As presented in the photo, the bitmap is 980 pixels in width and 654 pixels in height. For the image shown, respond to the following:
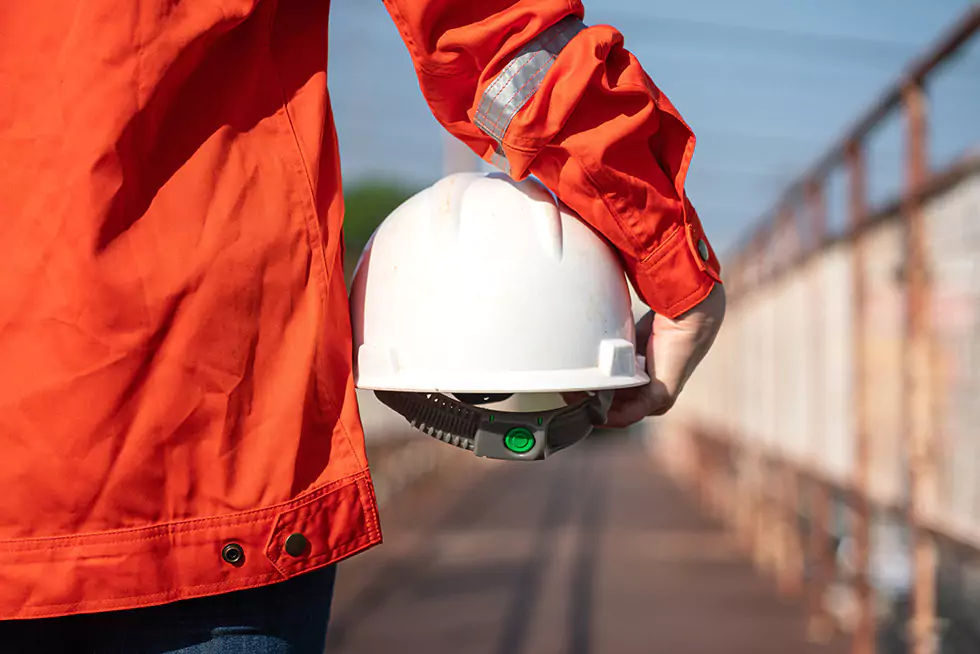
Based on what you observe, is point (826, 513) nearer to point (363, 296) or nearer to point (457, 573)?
point (457, 573)

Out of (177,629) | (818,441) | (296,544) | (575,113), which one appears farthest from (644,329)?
(818,441)

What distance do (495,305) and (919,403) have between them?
2.71 meters

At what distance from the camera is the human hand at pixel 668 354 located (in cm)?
172

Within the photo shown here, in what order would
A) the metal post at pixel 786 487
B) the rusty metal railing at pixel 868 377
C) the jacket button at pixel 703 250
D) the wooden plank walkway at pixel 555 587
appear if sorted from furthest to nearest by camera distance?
the metal post at pixel 786 487, the wooden plank walkway at pixel 555 587, the rusty metal railing at pixel 868 377, the jacket button at pixel 703 250

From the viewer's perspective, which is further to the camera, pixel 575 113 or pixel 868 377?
pixel 868 377

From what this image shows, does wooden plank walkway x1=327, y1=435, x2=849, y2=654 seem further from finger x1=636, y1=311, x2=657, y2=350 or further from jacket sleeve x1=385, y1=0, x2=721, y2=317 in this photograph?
jacket sleeve x1=385, y1=0, x2=721, y2=317

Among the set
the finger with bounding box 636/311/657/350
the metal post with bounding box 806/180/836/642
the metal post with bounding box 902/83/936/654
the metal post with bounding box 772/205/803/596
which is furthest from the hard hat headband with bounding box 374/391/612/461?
the metal post with bounding box 772/205/803/596

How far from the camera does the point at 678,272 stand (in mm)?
1674

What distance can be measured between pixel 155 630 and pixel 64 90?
2.11 ft

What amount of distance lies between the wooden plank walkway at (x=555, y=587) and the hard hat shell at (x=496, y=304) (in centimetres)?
482

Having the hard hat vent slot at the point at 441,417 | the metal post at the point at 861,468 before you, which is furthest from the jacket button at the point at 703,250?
the metal post at the point at 861,468

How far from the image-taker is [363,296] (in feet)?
5.86

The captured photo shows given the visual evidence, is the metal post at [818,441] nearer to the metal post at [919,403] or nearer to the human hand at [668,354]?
the metal post at [919,403]

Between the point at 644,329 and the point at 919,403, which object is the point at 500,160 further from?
the point at 919,403
